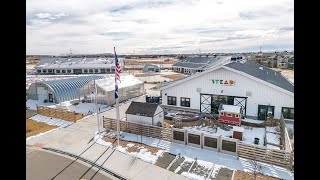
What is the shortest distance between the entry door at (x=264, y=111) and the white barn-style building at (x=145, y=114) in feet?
40.4

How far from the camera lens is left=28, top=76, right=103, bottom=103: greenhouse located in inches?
1564

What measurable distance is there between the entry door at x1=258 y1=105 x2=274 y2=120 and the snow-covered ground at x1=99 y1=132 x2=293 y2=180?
37.4 feet

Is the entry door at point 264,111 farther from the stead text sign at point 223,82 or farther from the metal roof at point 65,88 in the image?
the metal roof at point 65,88

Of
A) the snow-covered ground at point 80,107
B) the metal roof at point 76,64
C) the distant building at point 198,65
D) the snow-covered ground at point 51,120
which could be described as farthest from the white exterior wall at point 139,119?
the metal roof at point 76,64

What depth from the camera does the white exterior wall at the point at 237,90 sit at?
28.4 meters

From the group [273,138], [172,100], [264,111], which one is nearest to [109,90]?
[172,100]

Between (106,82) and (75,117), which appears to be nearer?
(75,117)

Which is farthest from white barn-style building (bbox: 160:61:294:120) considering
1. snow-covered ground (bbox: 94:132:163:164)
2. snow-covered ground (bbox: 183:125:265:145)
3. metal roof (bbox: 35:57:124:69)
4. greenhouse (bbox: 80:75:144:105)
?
metal roof (bbox: 35:57:124:69)

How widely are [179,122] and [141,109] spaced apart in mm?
5053

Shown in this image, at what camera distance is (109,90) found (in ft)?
122

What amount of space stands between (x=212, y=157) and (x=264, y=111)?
1278cm
